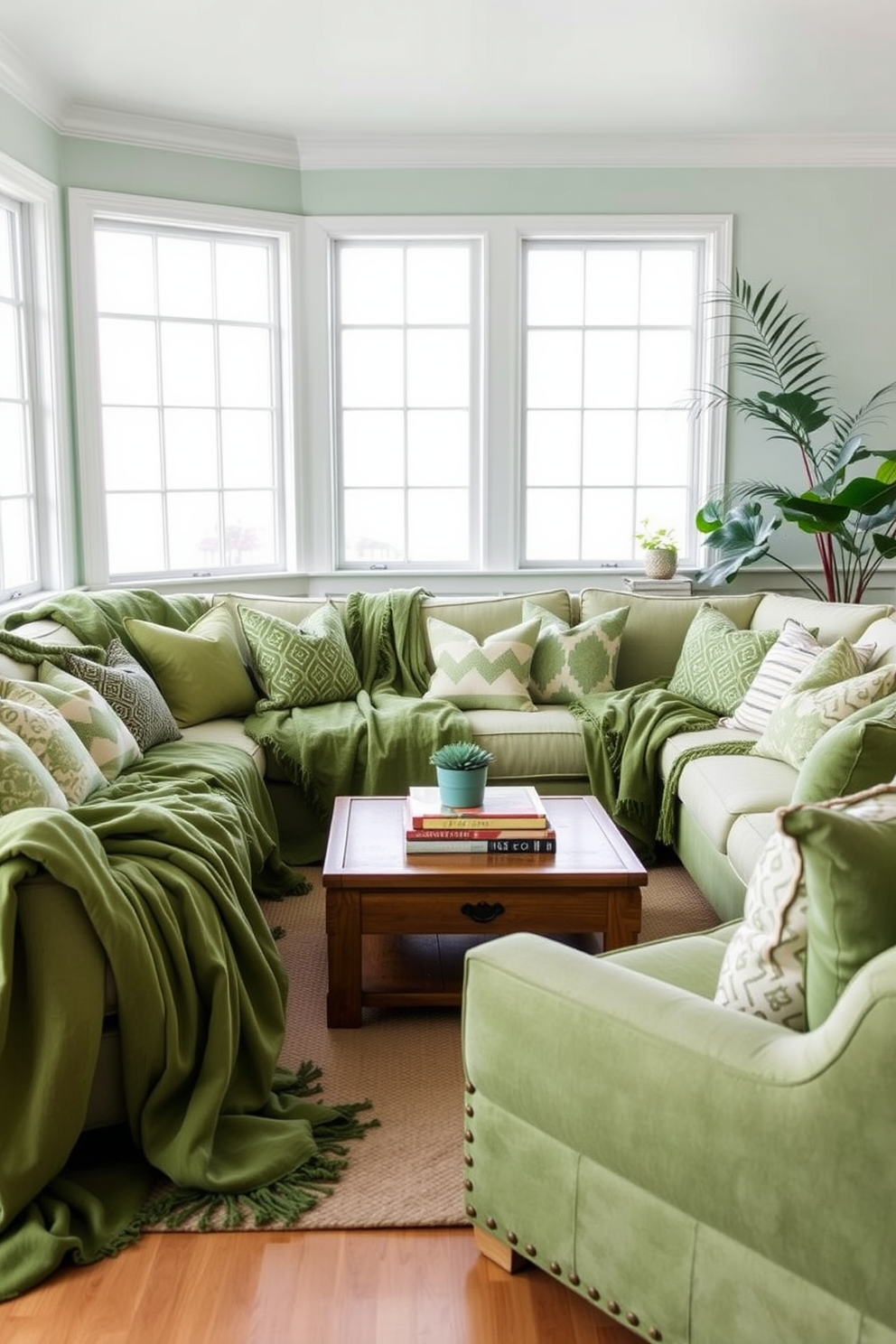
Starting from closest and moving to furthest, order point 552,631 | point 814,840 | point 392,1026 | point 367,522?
point 814,840
point 392,1026
point 552,631
point 367,522

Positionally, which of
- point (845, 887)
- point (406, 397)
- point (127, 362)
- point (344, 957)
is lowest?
point (344, 957)

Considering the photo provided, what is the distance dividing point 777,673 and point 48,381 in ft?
9.85

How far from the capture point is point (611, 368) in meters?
5.78

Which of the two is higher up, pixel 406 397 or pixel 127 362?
pixel 127 362

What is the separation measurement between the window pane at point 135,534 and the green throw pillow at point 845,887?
4171 mm

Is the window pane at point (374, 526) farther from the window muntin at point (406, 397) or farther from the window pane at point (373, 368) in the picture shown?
the window pane at point (373, 368)

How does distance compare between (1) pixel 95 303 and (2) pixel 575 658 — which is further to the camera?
(1) pixel 95 303

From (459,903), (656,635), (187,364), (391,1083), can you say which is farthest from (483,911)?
(187,364)

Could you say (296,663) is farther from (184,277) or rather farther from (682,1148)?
(682,1148)

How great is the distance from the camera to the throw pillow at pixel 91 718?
11.1 feet

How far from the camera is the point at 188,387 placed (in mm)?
5480

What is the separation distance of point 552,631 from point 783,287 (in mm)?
2120

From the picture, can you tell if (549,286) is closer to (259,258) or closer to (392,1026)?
(259,258)

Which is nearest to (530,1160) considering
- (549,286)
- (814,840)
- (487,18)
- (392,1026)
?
(814,840)
